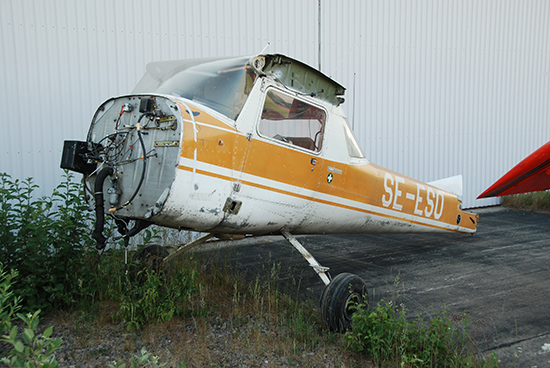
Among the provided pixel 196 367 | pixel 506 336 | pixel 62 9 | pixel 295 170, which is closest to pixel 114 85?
pixel 62 9

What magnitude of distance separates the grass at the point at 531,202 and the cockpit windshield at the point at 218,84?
10.3 meters

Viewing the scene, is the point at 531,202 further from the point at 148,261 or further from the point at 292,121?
the point at 148,261

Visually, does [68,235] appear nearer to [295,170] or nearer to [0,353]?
[0,353]

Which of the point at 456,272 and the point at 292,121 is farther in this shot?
the point at 456,272

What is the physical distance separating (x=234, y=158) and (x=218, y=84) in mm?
844

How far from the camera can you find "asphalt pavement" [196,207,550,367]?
451cm

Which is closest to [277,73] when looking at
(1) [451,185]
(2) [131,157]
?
(2) [131,157]

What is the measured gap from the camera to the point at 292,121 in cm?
472

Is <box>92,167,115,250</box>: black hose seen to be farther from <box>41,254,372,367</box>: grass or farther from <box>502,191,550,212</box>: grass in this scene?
<box>502,191,550,212</box>: grass

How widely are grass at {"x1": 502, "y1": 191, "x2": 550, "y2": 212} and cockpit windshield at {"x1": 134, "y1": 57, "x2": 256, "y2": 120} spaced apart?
10.3 metres

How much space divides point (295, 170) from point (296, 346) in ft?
5.62

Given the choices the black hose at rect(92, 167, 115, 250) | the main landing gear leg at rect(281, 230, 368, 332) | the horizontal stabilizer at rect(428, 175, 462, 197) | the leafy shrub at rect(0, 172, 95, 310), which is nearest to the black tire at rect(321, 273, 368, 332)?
the main landing gear leg at rect(281, 230, 368, 332)

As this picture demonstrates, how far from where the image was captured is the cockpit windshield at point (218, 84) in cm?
429

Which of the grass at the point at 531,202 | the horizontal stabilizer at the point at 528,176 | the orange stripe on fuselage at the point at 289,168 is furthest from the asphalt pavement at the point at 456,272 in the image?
the grass at the point at 531,202
